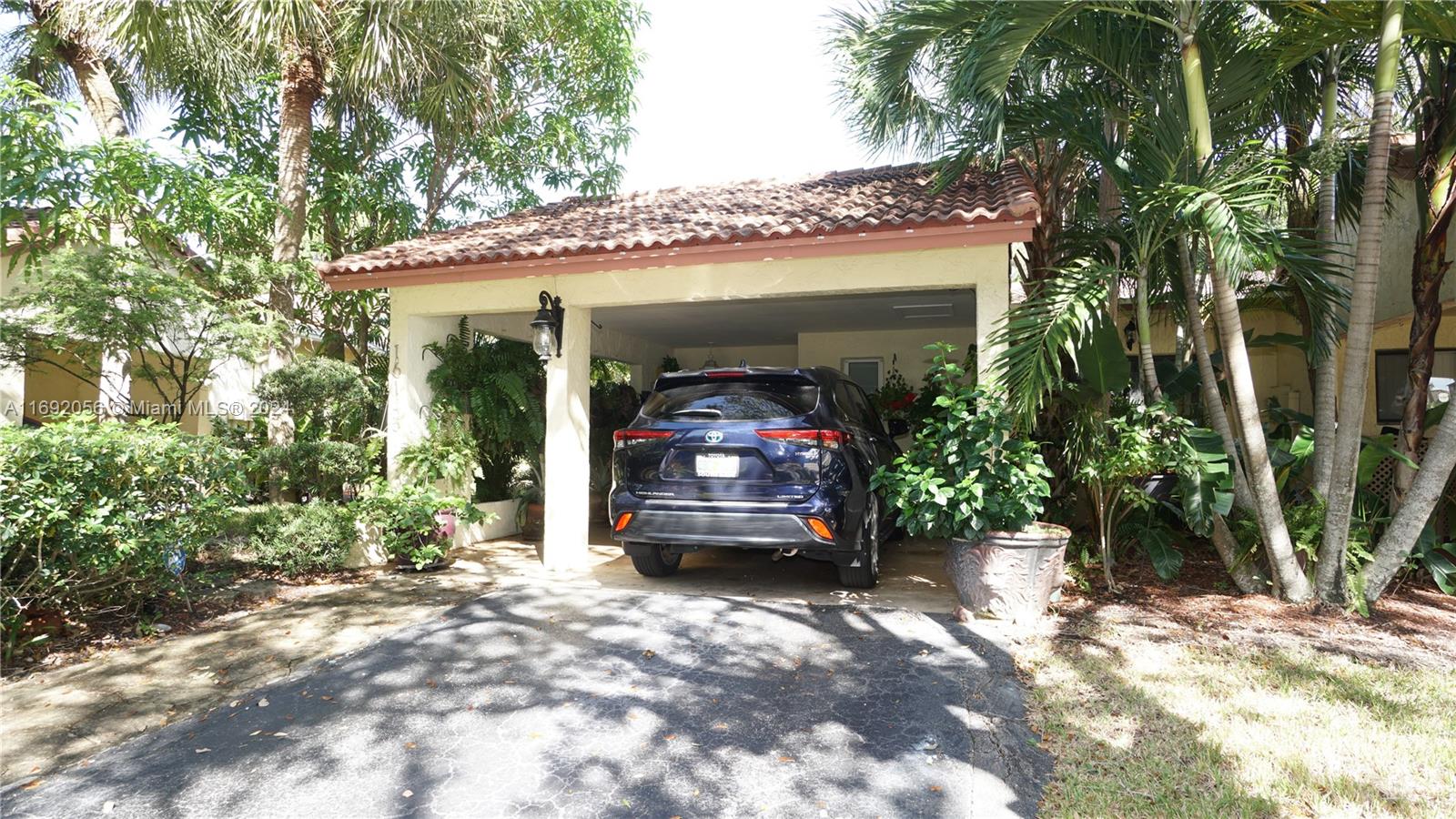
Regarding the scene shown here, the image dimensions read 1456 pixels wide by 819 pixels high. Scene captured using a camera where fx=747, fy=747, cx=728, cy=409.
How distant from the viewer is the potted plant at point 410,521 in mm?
6863

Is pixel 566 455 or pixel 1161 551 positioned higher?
pixel 566 455

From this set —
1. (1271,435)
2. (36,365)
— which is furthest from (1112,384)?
(36,365)

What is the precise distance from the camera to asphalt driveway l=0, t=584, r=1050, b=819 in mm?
2893

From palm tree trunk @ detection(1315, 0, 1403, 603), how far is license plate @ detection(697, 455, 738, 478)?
4.27m

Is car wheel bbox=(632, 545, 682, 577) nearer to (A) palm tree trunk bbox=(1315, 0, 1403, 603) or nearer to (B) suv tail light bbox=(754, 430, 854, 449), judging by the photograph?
(B) suv tail light bbox=(754, 430, 854, 449)

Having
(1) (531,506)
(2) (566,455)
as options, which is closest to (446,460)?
(2) (566,455)

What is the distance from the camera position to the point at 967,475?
5.23 metres

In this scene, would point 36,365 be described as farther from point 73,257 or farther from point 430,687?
point 430,687

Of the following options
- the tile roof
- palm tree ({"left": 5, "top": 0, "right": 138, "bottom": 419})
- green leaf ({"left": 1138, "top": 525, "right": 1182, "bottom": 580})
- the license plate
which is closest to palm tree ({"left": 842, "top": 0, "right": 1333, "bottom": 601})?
green leaf ({"left": 1138, "top": 525, "right": 1182, "bottom": 580})

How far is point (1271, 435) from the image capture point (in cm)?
700

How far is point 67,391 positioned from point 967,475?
1770 centimetres

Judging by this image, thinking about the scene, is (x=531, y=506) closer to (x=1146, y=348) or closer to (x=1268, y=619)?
(x=1146, y=348)

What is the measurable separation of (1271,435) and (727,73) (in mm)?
7376

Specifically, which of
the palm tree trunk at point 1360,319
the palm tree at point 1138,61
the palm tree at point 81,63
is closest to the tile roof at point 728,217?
the palm tree at point 1138,61
